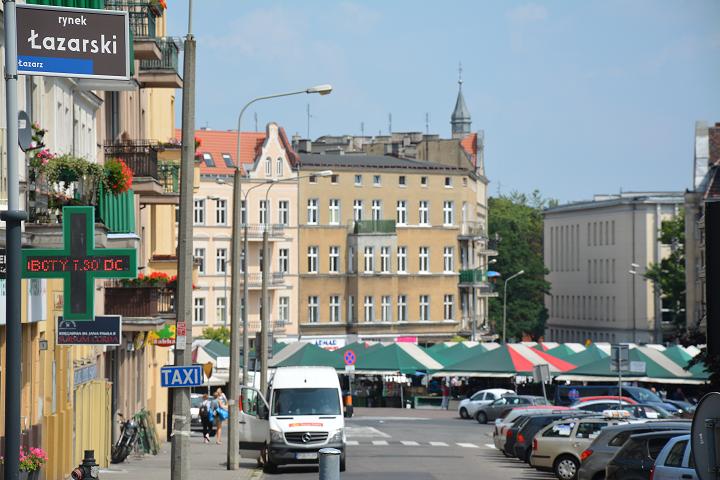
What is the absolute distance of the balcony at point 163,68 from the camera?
3956cm

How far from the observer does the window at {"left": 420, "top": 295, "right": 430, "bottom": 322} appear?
109 metres

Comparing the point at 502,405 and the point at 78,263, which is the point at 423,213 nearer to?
the point at 502,405

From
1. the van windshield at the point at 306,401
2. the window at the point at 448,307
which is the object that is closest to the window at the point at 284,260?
the window at the point at 448,307

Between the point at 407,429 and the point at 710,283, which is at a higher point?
the point at 710,283

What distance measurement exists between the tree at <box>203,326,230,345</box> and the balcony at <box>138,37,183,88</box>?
4618 centimetres

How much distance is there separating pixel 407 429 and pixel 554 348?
19508 mm

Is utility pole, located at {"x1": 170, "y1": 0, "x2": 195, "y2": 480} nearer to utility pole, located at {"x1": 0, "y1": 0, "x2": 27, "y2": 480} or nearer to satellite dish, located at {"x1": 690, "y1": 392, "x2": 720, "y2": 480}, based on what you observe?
utility pole, located at {"x1": 0, "y1": 0, "x2": 27, "y2": 480}

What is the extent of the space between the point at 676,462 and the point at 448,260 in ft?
295

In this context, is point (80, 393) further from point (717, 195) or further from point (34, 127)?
point (717, 195)

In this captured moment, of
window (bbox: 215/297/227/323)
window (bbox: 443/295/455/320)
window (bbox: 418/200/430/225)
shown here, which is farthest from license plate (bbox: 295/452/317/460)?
window (bbox: 443/295/455/320)

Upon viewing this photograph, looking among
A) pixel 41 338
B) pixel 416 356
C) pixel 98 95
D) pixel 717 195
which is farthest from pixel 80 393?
pixel 717 195

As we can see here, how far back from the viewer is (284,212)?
341 ft

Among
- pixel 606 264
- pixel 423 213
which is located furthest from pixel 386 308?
pixel 606 264

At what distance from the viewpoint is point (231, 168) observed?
101500mm
